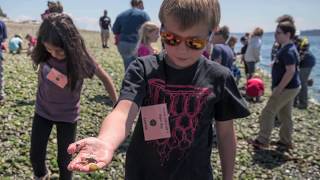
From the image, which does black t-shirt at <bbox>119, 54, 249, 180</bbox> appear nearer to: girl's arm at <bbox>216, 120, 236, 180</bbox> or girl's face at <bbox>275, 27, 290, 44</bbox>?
girl's arm at <bbox>216, 120, 236, 180</bbox>

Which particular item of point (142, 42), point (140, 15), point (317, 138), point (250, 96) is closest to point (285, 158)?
point (317, 138)

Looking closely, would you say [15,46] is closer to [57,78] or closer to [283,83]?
[283,83]

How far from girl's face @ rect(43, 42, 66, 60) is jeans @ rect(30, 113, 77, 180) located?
715 millimetres

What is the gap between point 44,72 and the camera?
4859 millimetres

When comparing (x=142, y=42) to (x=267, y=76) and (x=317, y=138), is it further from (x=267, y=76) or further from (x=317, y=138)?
(x=267, y=76)

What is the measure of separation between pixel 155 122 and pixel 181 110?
0.19m

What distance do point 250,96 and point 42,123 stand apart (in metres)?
10.0

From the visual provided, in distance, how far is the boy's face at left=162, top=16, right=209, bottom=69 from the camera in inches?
98.6

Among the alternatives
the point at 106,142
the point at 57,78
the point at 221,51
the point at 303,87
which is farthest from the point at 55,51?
the point at 303,87

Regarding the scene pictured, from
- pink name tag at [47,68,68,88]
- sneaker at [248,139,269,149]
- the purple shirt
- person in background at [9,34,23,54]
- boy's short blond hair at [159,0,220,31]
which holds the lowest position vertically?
sneaker at [248,139,269,149]

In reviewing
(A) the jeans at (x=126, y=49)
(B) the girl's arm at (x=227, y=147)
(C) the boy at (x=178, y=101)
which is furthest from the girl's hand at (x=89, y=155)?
(A) the jeans at (x=126, y=49)

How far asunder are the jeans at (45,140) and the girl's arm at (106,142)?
8.22 feet

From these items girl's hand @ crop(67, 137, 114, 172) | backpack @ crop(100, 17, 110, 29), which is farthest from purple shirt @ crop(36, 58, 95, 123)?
backpack @ crop(100, 17, 110, 29)

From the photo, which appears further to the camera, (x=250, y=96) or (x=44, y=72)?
(x=250, y=96)
